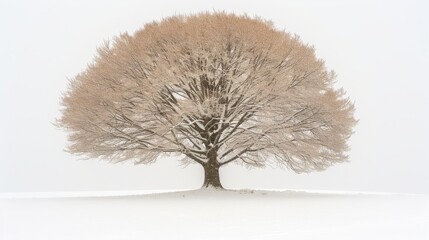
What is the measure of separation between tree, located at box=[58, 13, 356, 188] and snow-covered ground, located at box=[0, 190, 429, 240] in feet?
12.2

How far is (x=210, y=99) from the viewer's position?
17297 mm

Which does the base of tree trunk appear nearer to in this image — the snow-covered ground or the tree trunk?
the tree trunk

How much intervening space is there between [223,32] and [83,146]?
7.15 meters

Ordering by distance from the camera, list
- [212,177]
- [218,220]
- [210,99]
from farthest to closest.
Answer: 1. [212,177]
2. [210,99]
3. [218,220]

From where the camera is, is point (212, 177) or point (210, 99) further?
point (212, 177)

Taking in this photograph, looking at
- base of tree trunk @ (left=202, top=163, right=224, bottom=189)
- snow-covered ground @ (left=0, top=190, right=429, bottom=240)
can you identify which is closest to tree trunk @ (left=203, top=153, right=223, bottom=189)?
base of tree trunk @ (left=202, top=163, right=224, bottom=189)

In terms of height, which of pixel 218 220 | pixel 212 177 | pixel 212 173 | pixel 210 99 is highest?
pixel 210 99

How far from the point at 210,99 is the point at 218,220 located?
21.6ft

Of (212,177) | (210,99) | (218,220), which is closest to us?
(218,220)

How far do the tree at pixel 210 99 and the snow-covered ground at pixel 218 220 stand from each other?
3.73 meters

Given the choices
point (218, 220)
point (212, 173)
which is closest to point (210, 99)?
point (212, 173)

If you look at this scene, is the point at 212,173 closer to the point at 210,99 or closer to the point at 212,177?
the point at 212,177

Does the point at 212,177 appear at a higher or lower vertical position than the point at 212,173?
lower

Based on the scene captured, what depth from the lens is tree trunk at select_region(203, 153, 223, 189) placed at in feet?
65.6
